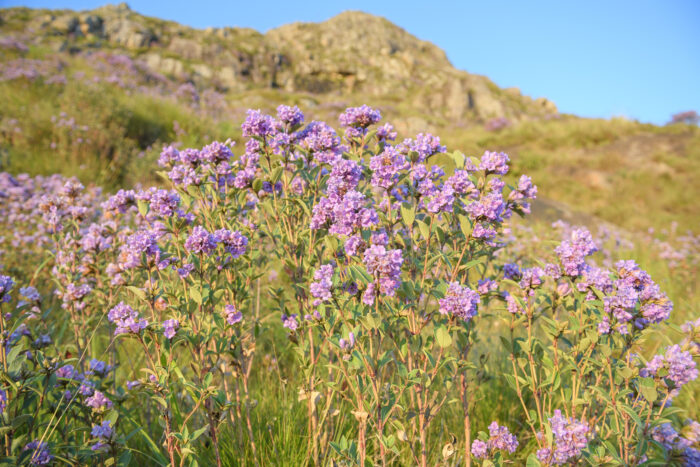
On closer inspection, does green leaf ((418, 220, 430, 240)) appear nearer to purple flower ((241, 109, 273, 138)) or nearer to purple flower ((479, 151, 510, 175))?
purple flower ((479, 151, 510, 175))

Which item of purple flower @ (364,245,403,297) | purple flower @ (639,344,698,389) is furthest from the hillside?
purple flower @ (639,344,698,389)

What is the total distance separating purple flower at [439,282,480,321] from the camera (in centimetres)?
129

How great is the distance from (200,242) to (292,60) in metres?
54.1

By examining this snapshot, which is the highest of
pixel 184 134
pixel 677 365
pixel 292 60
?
pixel 292 60

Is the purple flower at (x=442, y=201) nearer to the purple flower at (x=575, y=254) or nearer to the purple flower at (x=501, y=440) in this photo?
the purple flower at (x=575, y=254)

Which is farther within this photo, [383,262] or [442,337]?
[442,337]

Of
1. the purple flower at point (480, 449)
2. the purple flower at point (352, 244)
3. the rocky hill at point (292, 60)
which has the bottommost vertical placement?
the purple flower at point (480, 449)

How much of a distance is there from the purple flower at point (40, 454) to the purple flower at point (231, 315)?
0.77m

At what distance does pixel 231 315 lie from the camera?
1.65m

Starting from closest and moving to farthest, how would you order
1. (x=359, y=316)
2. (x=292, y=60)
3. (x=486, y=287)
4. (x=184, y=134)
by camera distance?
(x=359, y=316) < (x=486, y=287) < (x=184, y=134) < (x=292, y=60)

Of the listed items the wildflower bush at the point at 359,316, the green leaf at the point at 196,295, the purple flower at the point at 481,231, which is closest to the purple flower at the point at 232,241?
the wildflower bush at the point at 359,316

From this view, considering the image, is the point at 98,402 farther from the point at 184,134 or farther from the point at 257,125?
the point at 184,134

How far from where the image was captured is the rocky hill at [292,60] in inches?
1425

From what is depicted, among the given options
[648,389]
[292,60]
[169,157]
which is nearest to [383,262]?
[648,389]
